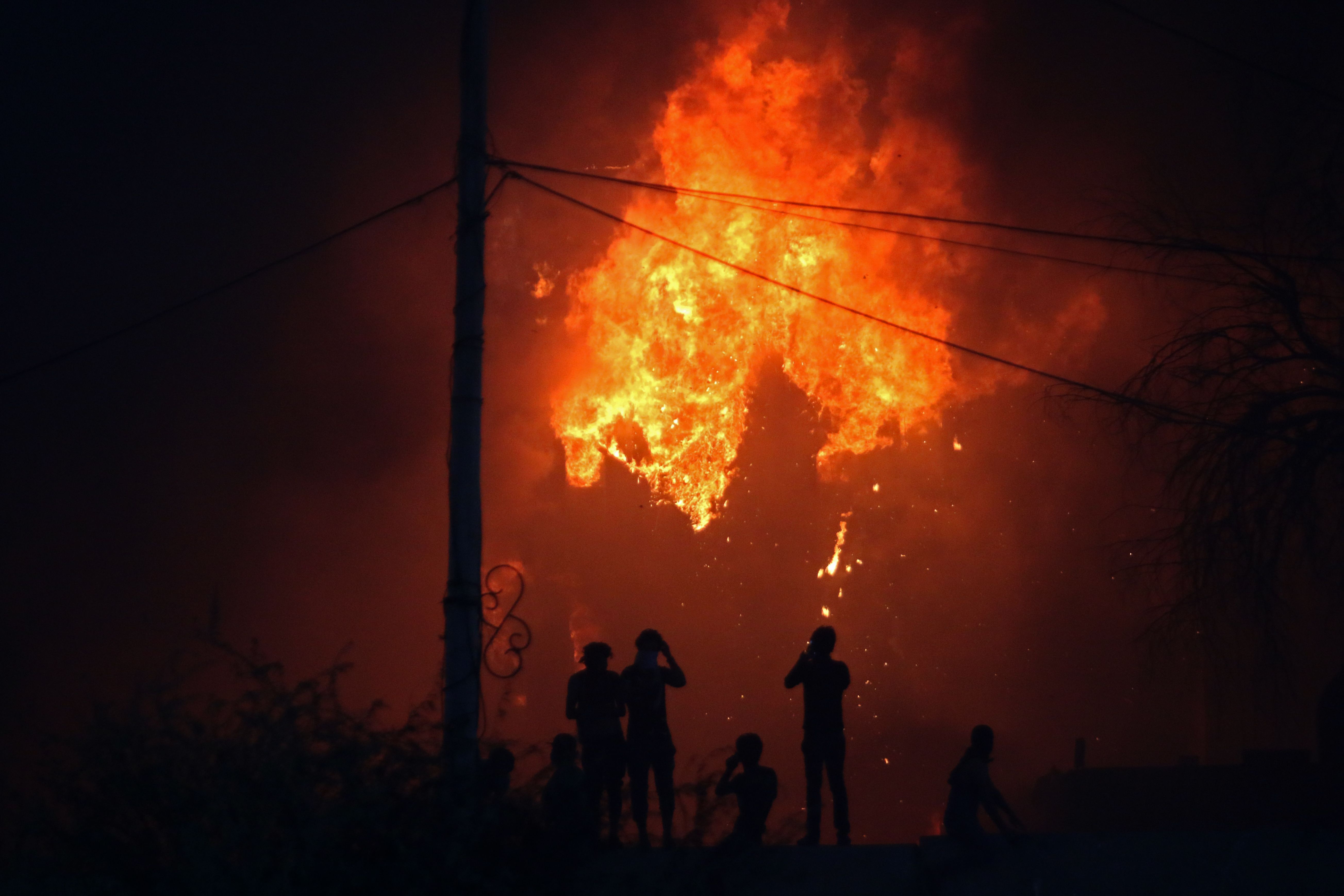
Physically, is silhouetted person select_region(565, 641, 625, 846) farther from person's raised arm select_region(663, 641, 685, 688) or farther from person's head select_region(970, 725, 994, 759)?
person's head select_region(970, 725, 994, 759)

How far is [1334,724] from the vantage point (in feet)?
38.1

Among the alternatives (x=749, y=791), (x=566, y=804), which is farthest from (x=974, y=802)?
(x=566, y=804)

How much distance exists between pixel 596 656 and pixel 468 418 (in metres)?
2.03

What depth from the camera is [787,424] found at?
26891mm

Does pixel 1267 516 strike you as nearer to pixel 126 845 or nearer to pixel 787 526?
pixel 126 845

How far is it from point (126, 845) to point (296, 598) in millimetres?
18208

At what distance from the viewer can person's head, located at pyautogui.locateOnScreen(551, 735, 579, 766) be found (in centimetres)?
794

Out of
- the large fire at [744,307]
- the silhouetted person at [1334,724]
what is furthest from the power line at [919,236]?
the silhouetted person at [1334,724]

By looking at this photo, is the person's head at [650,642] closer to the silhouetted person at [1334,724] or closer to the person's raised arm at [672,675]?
the person's raised arm at [672,675]

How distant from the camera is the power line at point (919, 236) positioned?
24.4 meters

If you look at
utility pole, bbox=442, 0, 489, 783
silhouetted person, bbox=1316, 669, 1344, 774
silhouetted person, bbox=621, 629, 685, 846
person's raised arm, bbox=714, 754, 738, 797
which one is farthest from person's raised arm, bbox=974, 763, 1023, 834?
silhouetted person, bbox=1316, 669, 1344, 774

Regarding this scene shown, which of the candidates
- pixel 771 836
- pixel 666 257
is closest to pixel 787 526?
pixel 666 257

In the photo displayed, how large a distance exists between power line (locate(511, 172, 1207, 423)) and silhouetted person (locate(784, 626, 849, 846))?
297cm

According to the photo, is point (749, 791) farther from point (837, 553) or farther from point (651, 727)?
point (837, 553)
